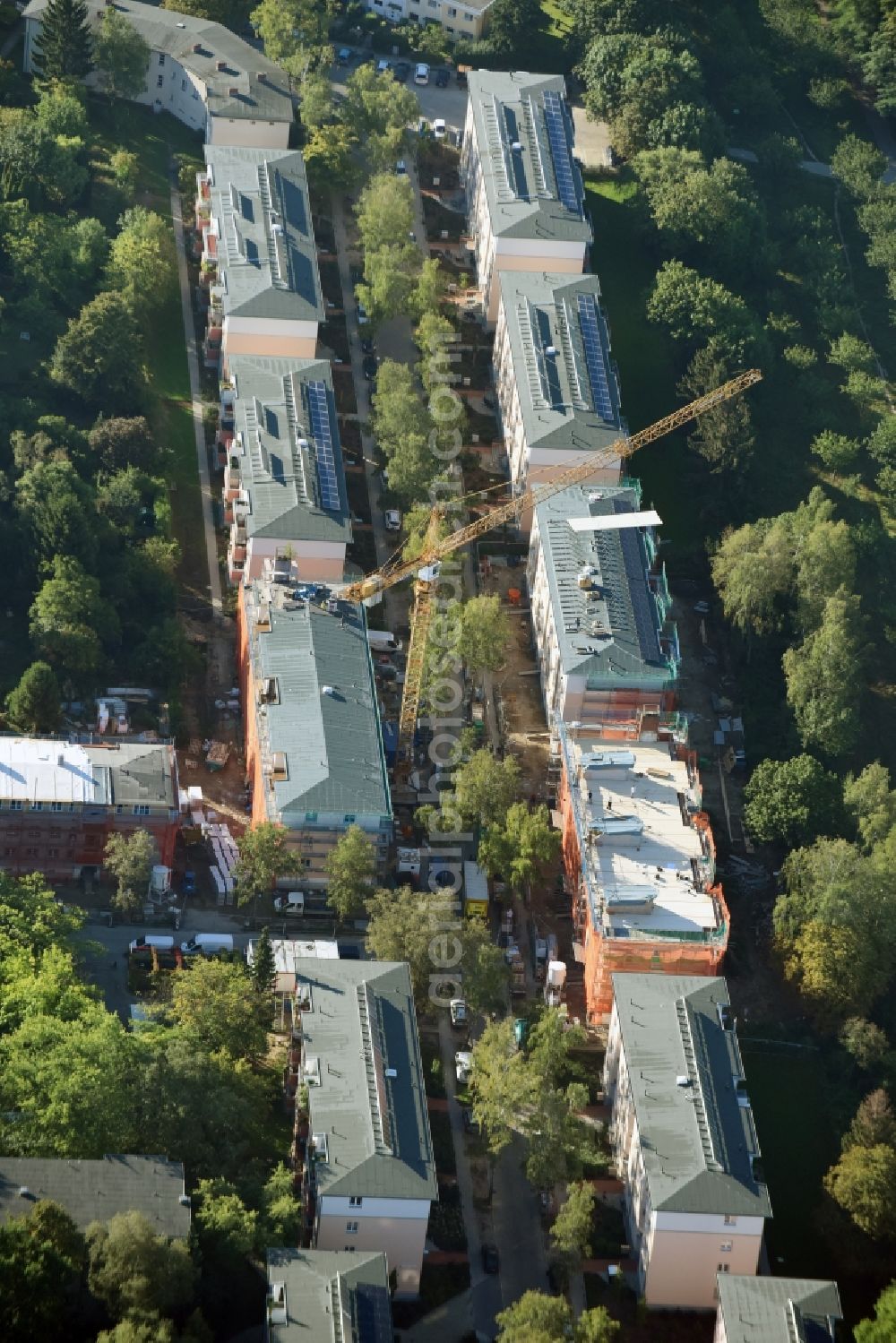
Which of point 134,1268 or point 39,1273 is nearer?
point 39,1273

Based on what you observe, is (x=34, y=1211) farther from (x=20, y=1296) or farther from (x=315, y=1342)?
(x=315, y=1342)

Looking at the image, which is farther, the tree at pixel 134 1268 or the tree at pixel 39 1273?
the tree at pixel 134 1268

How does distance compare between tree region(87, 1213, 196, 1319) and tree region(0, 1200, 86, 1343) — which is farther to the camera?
tree region(87, 1213, 196, 1319)

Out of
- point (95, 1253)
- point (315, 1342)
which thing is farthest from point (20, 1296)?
point (315, 1342)

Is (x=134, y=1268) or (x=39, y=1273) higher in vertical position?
(x=39, y=1273)
